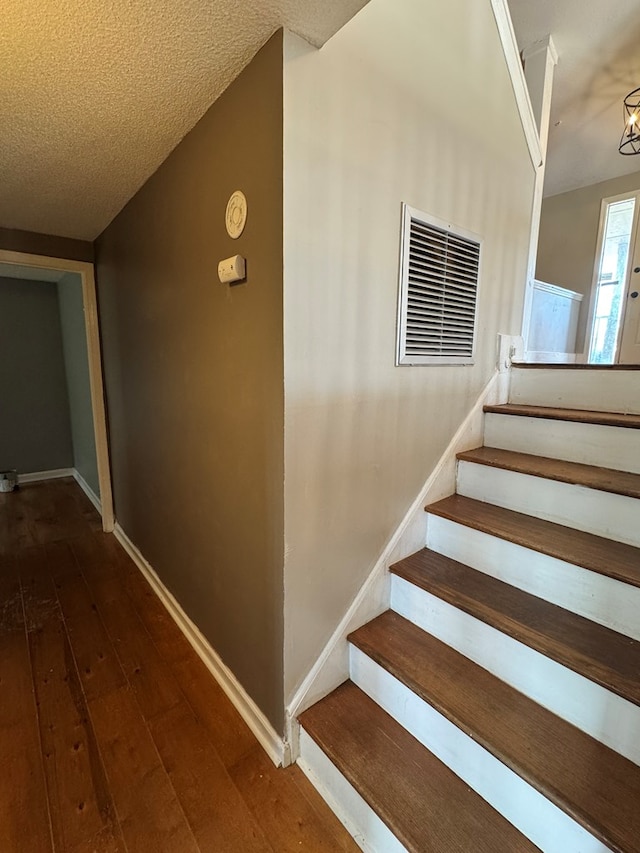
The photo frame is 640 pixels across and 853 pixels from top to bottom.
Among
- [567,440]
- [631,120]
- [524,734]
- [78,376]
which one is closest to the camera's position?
[524,734]

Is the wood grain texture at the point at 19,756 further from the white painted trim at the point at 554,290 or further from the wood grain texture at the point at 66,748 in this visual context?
the white painted trim at the point at 554,290

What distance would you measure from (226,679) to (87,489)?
3224mm

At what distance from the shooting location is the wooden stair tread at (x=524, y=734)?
0.87m

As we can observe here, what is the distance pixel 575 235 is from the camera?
4.05 m

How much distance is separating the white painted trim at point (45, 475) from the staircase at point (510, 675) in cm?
453

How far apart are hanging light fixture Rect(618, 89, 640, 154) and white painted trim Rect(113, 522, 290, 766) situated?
12.8ft

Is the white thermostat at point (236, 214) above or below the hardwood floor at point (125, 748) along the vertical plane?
above

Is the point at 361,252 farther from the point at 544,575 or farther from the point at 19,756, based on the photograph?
the point at 19,756

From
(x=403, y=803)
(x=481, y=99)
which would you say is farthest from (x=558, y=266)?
(x=403, y=803)

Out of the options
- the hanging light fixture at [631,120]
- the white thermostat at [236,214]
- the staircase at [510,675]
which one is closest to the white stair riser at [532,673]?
the staircase at [510,675]

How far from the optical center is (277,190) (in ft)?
3.41

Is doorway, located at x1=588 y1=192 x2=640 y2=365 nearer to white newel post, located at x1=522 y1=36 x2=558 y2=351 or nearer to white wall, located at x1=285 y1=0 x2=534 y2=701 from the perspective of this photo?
white newel post, located at x1=522 y1=36 x2=558 y2=351

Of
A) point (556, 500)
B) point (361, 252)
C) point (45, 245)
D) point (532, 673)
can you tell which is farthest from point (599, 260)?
point (45, 245)

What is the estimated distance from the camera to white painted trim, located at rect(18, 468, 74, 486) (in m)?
4.39
